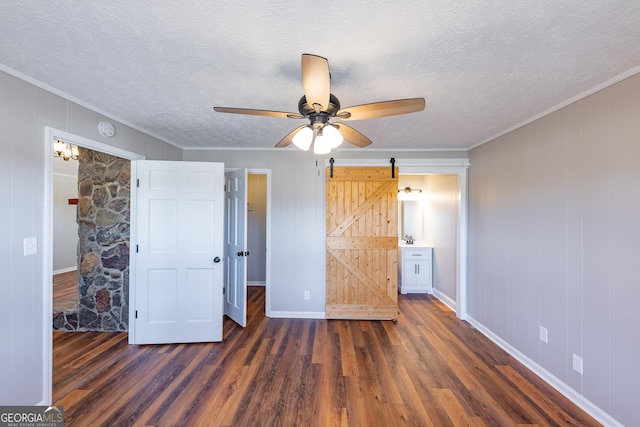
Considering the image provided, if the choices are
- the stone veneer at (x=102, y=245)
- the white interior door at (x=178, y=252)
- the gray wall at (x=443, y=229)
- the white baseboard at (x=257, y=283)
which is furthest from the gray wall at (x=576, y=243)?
the stone veneer at (x=102, y=245)

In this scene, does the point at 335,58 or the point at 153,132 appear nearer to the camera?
the point at 335,58

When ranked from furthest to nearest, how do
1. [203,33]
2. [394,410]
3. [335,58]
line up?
[394,410] < [335,58] < [203,33]

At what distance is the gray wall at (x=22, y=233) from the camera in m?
1.74

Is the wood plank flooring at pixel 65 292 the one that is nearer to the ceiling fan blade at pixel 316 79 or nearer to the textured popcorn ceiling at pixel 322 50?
the textured popcorn ceiling at pixel 322 50

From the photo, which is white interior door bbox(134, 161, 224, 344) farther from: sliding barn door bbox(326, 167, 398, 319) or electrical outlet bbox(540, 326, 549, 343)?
electrical outlet bbox(540, 326, 549, 343)

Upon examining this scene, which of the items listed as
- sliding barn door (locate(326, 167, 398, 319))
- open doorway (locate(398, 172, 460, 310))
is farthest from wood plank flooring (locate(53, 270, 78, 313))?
open doorway (locate(398, 172, 460, 310))

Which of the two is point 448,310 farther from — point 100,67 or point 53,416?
point 100,67

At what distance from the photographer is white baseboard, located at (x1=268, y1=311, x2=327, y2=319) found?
147 inches

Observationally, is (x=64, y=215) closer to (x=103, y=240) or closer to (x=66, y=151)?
(x=66, y=151)

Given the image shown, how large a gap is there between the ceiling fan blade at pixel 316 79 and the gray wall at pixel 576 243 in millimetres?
2073

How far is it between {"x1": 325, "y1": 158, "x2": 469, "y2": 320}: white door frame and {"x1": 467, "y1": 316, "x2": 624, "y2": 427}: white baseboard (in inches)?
23.5

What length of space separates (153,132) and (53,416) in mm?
2712

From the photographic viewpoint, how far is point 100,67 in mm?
1724

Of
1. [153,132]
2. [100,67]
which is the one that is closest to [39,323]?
[100,67]
